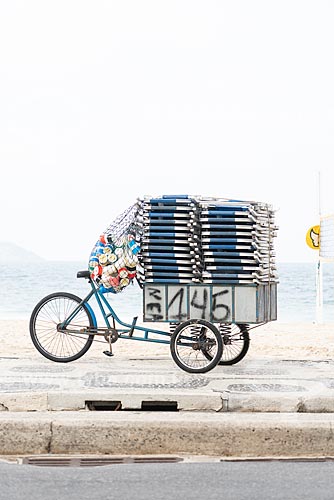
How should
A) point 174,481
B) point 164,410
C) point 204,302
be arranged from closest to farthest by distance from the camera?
point 174,481 < point 164,410 < point 204,302

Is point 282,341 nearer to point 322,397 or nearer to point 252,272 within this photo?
point 252,272

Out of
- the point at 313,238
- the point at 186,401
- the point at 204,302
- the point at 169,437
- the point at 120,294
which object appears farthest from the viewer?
the point at 120,294

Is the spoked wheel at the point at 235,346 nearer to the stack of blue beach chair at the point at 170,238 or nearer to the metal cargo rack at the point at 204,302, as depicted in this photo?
the metal cargo rack at the point at 204,302

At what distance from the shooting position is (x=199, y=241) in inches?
404

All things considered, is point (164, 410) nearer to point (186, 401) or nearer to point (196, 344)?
point (186, 401)

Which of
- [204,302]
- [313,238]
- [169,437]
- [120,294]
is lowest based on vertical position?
[169,437]

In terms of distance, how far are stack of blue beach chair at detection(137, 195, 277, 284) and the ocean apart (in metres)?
21.9

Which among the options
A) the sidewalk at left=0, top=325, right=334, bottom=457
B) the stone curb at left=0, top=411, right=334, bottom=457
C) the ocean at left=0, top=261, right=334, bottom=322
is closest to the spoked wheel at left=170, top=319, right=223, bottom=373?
the sidewalk at left=0, top=325, right=334, bottom=457

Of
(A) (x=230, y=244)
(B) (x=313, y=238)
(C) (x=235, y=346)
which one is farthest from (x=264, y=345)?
(A) (x=230, y=244)

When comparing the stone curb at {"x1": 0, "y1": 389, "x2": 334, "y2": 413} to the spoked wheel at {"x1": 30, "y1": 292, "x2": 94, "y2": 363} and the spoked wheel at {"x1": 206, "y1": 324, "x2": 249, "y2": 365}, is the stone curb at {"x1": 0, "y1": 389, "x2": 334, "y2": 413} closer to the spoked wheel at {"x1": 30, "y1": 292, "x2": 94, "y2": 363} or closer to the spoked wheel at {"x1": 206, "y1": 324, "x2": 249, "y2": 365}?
the spoked wheel at {"x1": 30, "y1": 292, "x2": 94, "y2": 363}

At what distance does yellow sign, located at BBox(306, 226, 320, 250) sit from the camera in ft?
75.2

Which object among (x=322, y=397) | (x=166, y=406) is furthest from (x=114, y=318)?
(x=322, y=397)

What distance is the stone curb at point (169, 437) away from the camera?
284 inches

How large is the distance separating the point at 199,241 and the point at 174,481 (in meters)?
4.49
